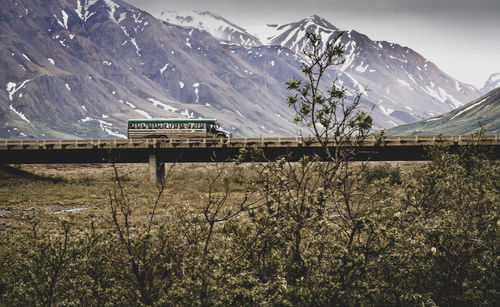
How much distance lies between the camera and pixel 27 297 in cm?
1082

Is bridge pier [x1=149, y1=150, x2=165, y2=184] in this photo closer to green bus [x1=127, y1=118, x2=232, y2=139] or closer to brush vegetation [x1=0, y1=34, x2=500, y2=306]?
green bus [x1=127, y1=118, x2=232, y2=139]

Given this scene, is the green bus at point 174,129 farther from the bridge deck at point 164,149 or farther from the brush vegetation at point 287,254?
the brush vegetation at point 287,254

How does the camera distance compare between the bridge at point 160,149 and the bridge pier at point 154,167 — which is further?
the bridge pier at point 154,167

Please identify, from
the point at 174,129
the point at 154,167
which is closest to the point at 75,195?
the point at 154,167

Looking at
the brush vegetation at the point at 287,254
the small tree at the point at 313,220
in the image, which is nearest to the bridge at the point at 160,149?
the brush vegetation at the point at 287,254

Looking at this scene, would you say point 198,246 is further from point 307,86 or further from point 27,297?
point 307,86

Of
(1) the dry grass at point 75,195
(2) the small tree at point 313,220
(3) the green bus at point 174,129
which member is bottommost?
(1) the dry grass at point 75,195

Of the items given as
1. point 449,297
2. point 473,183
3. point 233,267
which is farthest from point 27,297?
point 473,183

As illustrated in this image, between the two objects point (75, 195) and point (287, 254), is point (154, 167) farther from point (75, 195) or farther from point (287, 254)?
point (287, 254)

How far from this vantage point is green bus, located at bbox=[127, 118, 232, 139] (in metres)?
67.8

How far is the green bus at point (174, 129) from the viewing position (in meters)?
67.8

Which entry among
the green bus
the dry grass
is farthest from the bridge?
the green bus

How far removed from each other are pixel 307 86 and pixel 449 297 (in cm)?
810

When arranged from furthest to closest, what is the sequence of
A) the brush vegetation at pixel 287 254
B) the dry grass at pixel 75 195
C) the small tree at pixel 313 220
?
1. the dry grass at pixel 75 195
2. the small tree at pixel 313 220
3. the brush vegetation at pixel 287 254
